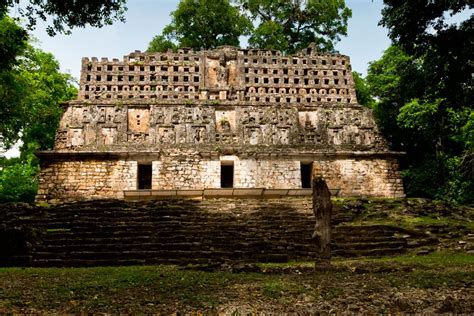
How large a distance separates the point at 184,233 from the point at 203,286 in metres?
4.56

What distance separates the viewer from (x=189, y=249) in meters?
10.9

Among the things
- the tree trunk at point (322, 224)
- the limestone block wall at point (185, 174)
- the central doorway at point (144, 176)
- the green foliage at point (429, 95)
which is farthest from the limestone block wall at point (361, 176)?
the tree trunk at point (322, 224)

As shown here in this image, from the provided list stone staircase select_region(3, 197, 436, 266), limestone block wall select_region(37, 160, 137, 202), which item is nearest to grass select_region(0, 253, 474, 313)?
stone staircase select_region(3, 197, 436, 266)

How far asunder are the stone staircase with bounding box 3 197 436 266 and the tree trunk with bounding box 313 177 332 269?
5.47ft

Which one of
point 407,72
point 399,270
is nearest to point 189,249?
point 399,270

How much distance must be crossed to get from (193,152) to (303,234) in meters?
7.16

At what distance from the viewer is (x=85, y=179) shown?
1756cm

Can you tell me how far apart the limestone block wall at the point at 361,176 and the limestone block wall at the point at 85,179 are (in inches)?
278

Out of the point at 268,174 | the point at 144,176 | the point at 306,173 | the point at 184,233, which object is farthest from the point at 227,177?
the point at 184,233

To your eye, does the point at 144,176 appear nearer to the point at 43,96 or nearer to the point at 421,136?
the point at 43,96

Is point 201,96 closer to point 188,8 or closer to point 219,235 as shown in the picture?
point 188,8

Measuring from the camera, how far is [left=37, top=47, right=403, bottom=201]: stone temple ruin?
1775cm

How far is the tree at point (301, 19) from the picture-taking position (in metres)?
26.1

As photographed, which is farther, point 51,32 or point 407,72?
point 407,72
